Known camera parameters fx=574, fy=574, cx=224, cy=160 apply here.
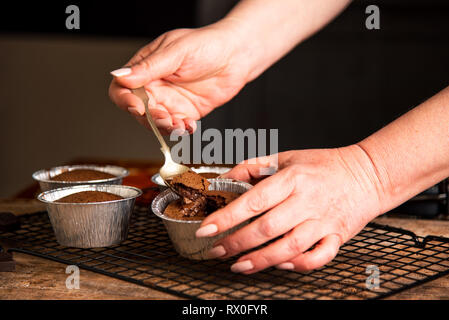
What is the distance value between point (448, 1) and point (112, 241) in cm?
237

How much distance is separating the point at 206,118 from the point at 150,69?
1928mm

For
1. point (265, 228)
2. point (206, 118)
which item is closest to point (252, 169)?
point (265, 228)

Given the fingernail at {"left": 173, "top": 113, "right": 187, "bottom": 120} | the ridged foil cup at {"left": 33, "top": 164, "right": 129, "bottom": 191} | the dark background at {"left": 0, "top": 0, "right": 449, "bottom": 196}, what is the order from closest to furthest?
the ridged foil cup at {"left": 33, "top": 164, "right": 129, "bottom": 191}, the fingernail at {"left": 173, "top": 113, "right": 187, "bottom": 120}, the dark background at {"left": 0, "top": 0, "right": 449, "bottom": 196}

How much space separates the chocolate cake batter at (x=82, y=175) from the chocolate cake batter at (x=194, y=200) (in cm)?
33

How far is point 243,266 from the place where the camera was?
2.91 feet

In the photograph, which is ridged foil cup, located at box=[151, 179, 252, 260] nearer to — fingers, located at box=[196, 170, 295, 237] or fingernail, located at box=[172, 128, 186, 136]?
fingers, located at box=[196, 170, 295, 237]

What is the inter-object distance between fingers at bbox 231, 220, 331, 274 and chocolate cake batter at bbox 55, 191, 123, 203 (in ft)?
1.14

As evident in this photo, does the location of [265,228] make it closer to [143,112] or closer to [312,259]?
[312,259]

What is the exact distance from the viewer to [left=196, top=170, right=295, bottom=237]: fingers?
900 mm

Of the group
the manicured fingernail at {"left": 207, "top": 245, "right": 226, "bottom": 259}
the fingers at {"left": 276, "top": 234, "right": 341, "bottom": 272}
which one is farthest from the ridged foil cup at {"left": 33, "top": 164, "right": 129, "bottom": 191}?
the fingers at {"left": 276, "top": 234, "right": 341, "bottom": 272}

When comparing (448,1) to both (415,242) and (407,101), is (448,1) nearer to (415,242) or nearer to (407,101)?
(407,101)

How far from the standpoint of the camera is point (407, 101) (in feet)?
9.71
